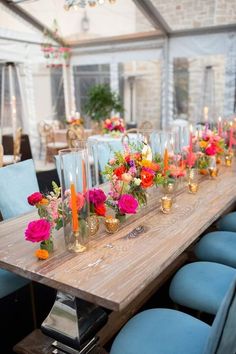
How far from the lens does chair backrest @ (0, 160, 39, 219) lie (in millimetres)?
2025

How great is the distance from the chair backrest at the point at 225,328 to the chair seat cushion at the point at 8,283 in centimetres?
103

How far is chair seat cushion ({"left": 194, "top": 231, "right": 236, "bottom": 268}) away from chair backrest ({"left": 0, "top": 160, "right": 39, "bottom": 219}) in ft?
3.56

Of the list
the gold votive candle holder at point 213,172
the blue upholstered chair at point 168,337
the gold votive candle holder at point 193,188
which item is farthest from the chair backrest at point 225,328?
the gold votive candle holder at point 213,172

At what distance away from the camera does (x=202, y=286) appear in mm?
1572

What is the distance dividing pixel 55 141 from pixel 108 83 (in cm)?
164

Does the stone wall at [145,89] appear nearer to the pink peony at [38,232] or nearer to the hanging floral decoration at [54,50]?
the hanging floral decoration at [54,50]

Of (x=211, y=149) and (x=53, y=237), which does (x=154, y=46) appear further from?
(x=53, y=237)

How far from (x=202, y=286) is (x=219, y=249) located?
446mm

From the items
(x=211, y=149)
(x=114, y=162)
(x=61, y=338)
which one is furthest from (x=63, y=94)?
(x=61, y=338)

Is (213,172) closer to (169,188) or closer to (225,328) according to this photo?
(169,188)

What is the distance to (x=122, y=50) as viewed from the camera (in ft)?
21.0

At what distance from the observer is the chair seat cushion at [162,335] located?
3.99 feet

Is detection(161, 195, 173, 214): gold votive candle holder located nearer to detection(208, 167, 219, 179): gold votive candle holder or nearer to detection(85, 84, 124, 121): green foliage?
detection(208, 167, 219, 179): gold votive candle holder

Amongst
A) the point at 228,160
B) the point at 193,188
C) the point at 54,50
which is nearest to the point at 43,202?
the point at 193,188
